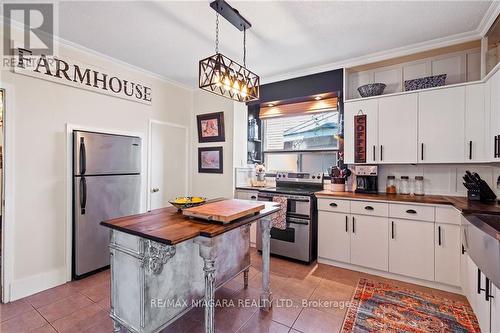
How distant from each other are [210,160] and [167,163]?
707 mm

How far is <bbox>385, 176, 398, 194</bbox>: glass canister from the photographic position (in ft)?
10.3

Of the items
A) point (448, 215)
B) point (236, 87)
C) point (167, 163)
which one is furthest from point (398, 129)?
point (167, 163)

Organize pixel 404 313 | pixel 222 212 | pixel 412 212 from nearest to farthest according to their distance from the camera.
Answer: pixel 222 212 → pixel 404 313 → pixel 412 212

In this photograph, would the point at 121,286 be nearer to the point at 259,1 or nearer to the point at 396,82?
the point at 259,1

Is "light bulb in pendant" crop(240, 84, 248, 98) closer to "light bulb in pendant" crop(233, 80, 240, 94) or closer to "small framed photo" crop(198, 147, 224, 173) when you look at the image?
"light bulb in pendant" crop(233, 80, 240, 94)

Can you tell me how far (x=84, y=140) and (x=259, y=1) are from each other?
2.35m

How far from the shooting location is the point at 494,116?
7.39ft

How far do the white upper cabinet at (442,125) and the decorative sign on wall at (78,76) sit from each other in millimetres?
3679

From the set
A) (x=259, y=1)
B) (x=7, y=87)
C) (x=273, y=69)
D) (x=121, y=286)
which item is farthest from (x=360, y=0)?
(x=7, y=87)

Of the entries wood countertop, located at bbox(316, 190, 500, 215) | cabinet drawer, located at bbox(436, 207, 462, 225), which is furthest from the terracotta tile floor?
wood countertop, located at bbox(316, 190, 500, 215)

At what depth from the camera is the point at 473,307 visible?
6.74 ft

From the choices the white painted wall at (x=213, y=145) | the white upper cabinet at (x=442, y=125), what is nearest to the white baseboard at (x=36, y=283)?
the white painted wall at (x=213, y=145)

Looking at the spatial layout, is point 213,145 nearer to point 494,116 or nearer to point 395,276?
point 395,276

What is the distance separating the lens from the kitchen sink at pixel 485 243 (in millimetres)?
1261
